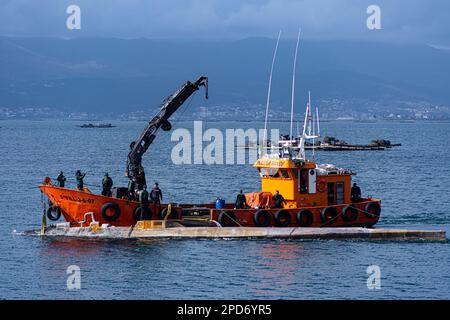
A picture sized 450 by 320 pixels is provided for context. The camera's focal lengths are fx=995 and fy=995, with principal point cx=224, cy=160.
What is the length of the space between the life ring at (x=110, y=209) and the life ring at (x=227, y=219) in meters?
4.41

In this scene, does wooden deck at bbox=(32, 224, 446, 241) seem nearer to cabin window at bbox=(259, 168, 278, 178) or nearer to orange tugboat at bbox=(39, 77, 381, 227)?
orange tugboat at bbox=(39, 77, 381, 227)

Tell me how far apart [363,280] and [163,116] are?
13.7 meters

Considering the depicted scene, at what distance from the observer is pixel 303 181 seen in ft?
145

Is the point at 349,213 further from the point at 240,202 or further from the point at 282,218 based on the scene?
the point at 240,202

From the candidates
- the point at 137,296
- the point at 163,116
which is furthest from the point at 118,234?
the point at 137,296

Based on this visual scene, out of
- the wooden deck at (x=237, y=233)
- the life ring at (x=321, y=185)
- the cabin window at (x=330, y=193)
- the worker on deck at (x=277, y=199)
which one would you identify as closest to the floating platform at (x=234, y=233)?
the wooden deck at (x=237, y=233)

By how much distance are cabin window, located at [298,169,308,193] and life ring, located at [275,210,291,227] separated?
148cm

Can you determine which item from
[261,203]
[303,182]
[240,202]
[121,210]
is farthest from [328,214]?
[121,210]

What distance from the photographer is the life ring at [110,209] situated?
140 ft

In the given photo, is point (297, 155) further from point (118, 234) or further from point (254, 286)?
point (254, 286)

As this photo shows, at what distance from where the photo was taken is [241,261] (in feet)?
126

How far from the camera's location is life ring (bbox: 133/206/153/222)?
42.8 metres
